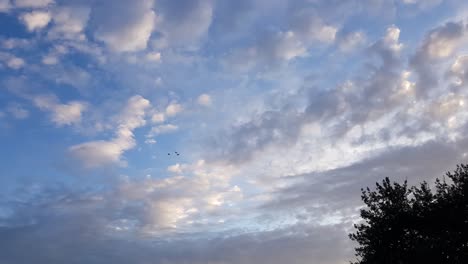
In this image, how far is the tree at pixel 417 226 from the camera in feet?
126

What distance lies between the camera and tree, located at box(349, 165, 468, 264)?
3838 cm

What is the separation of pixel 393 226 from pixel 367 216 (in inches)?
131

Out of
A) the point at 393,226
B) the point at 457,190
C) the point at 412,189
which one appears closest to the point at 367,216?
the point at 393,226

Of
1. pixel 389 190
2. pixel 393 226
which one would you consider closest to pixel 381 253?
pixel 393 226

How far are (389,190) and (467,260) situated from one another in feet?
36.5

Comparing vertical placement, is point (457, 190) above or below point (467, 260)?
above

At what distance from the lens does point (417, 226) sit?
44.3 m

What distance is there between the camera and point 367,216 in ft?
156

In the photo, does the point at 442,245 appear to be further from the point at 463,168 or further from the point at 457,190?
the point at 463,168

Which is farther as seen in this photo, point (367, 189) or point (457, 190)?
point (367, 189)

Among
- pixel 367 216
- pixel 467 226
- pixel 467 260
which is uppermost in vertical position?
pixel 367 216

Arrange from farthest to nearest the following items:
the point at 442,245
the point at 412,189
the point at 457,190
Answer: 1. the point at 412,189
2. the point at 457,190
3. the point at 442,245

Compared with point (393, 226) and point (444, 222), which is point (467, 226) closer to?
point (444, 222)

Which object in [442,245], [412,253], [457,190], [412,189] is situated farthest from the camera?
[412,189]
